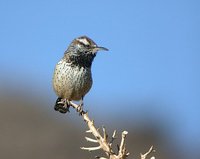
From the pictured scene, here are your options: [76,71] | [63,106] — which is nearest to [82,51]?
[76,71]

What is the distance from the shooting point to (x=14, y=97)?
958 inches

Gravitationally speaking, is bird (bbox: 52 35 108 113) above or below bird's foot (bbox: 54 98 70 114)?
above

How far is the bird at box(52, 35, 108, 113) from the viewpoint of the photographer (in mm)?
5848

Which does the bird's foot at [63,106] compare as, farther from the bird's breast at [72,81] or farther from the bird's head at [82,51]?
the bird's head at [82,51]

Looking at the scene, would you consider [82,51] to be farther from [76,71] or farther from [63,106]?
[63,106]

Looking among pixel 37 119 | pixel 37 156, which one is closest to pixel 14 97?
pixel 37 119

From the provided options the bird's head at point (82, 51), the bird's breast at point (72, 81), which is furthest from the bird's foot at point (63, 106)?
the bird's head at point (82, 51)

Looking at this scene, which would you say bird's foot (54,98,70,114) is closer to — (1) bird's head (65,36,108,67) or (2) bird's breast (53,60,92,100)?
(2) bird's breast (53,60,92,100)

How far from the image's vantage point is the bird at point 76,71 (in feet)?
19.2

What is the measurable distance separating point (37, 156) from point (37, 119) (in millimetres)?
3771

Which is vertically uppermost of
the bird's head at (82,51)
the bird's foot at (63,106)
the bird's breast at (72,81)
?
the bird's head at (82,51)

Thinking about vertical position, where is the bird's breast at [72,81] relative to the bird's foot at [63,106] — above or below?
above

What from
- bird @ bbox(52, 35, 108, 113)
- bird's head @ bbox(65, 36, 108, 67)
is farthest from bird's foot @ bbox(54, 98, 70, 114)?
bird's head @ bbox(65, 36, 108, 67)

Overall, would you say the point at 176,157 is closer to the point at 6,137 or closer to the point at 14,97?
the point at 6,137
